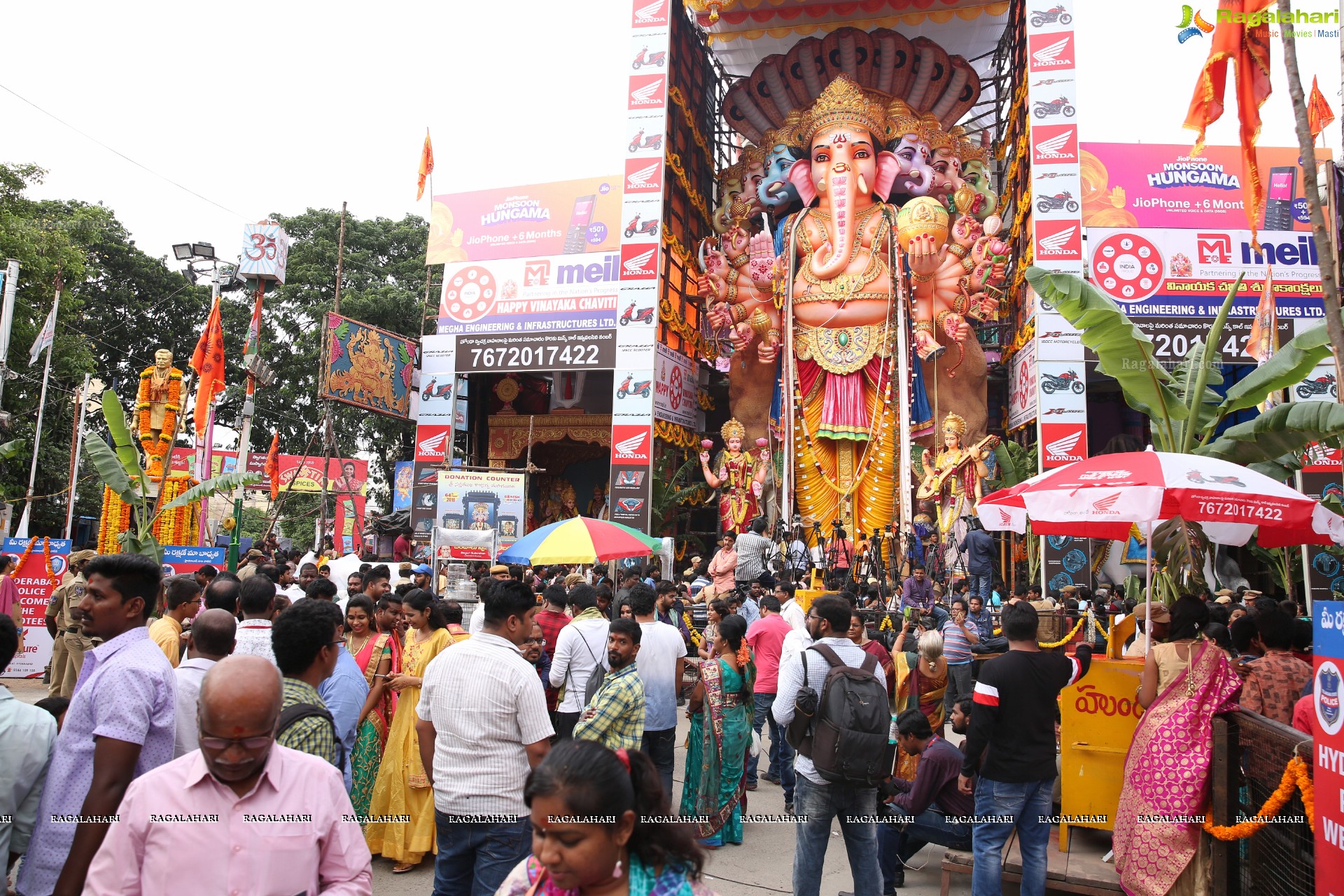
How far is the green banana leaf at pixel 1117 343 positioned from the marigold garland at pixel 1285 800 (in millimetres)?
4061

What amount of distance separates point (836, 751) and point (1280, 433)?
508 centimetres

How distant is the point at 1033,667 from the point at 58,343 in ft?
72.5

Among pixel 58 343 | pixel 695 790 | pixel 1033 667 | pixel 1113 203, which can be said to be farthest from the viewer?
pixel 58 343

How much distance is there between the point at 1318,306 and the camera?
55.9ft

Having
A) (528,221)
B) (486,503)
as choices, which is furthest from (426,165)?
(486,503)

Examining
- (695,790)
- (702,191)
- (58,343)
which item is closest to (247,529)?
(58,343)

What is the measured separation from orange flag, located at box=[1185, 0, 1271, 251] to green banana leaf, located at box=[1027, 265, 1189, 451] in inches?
67.6

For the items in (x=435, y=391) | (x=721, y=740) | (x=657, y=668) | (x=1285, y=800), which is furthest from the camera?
(x=435, y=391)

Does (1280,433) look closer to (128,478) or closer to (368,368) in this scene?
(128,478)

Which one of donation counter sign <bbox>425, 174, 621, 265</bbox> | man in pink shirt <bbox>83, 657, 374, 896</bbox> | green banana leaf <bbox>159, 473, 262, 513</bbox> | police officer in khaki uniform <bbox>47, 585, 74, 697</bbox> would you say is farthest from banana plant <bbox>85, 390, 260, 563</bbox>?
donation counter sign <bbox>425, 174, 621, 265</bbox>

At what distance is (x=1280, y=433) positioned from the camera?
6.96 meters

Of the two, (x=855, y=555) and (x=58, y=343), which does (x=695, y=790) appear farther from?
(x=58, y=343)

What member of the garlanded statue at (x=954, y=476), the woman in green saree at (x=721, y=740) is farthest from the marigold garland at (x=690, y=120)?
the woman in green saree at (x=721, y=740)

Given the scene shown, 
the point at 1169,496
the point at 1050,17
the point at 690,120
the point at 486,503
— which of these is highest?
the point at 1050,17
